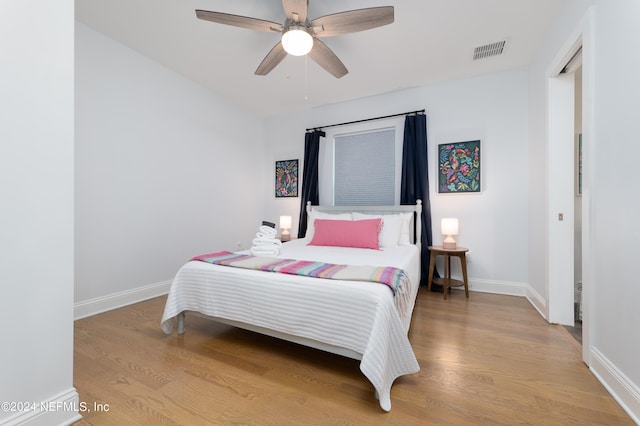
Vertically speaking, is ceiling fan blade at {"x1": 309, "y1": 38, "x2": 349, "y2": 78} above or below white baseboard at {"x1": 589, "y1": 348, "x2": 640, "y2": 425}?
above

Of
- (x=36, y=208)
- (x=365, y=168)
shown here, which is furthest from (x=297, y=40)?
(x=365, y=168)

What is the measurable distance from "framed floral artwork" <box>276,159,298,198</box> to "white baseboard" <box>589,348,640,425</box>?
388 cm

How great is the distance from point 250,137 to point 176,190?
172 centimetres

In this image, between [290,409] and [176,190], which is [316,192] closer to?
[176,190]

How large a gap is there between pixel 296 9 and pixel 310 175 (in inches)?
102

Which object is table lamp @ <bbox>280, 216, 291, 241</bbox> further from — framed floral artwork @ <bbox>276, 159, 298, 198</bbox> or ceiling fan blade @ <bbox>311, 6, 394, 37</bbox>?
ceiling fan blade @ <bbox>311, 6, 394, 37</bbox>

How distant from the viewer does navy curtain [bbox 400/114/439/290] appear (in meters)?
3.54

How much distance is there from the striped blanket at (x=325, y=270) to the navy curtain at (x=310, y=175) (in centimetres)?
209

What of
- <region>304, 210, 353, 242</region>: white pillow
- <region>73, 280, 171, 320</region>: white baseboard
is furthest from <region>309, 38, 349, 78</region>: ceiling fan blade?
<region>73, 280, 171, 320</region>: white baseboard

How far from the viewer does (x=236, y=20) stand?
→ 6.40 ft

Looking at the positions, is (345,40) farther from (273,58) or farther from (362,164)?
(362,164)

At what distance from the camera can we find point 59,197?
1.24 m

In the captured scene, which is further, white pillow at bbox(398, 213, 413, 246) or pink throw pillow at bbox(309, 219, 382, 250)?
white pillow at bbox(398, 213, 413, 246)

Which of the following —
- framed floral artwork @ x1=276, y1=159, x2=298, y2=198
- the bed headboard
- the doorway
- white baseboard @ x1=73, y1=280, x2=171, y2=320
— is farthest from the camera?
framed floral artwork @ x1=276, y1=159, x2=298, y2=198
